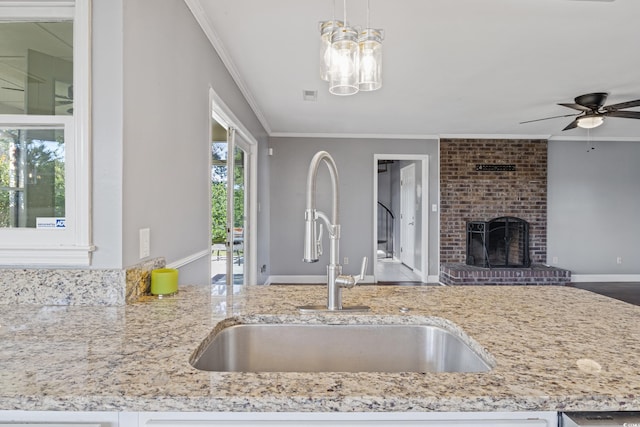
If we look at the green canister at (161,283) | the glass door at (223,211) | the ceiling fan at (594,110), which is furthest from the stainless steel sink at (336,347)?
the ceiling fan at (594,110)

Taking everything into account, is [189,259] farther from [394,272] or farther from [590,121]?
[394,272]

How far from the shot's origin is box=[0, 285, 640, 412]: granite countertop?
611 millimetres

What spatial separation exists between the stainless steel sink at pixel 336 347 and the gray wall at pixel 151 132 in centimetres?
59

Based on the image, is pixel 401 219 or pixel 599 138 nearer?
pixel 599 138

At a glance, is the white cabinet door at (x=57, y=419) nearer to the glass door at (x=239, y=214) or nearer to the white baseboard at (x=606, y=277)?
the glass door at (x=239, y=214)

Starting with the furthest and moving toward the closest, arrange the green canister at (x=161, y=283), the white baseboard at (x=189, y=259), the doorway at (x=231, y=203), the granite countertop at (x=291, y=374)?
1. the doorway at (x=231, y=203)
2. the white baseboard at (x=189, y=259)
3. the green canister at (x=161, y=283)
4. the granite countertop at (x=291, y=374)

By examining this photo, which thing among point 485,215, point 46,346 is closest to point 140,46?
point 46,346

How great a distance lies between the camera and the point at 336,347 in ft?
3.61

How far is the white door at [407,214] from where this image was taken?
6539 millimetres

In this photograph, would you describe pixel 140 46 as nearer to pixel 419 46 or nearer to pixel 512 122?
pixel 419 46

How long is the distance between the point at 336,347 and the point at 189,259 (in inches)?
46.4

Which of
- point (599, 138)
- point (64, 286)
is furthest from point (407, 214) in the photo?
point (64, 286)

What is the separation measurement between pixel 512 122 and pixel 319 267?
348 centimetres

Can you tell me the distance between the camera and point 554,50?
2.72 meters
